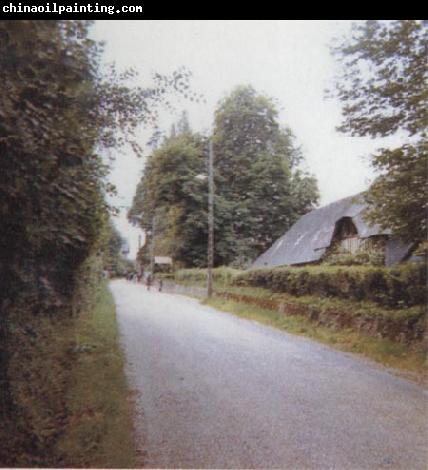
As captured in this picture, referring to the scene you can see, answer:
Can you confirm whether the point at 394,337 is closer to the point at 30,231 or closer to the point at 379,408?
the point at 379,408

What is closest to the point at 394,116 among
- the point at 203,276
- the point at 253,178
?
the point at 253,178

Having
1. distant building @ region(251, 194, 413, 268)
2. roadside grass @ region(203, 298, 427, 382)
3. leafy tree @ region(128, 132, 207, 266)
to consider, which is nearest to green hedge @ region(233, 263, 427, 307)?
distant building @ region(251, 194, 413, 268)

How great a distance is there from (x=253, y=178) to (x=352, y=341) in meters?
4.38

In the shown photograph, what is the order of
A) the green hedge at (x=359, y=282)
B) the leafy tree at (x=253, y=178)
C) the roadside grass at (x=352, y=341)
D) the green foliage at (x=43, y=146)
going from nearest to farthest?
the green foliage at (x=43, y=146) < the leafy tree at (x=253, y=178) < the roadside grass at (x=352, y=341) < the green hedge at (x=359, y=282)

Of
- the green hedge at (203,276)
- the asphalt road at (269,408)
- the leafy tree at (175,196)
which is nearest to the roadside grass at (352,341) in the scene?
the asphalt road at (269,408)

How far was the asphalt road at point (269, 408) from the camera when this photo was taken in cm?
395

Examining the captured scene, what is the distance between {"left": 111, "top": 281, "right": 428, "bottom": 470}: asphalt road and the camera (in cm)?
395

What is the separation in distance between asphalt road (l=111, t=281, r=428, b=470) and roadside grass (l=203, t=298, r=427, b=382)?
447 mm

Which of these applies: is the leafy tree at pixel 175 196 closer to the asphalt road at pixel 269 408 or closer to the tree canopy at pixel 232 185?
the tree canopy at pixel 232 185

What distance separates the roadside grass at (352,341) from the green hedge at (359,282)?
0.74 m

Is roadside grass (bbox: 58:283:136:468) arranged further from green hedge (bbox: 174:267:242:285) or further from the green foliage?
green hedge (bbox: 174:267:242:285)

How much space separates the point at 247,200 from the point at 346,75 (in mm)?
2270

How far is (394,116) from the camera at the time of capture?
7219mm
